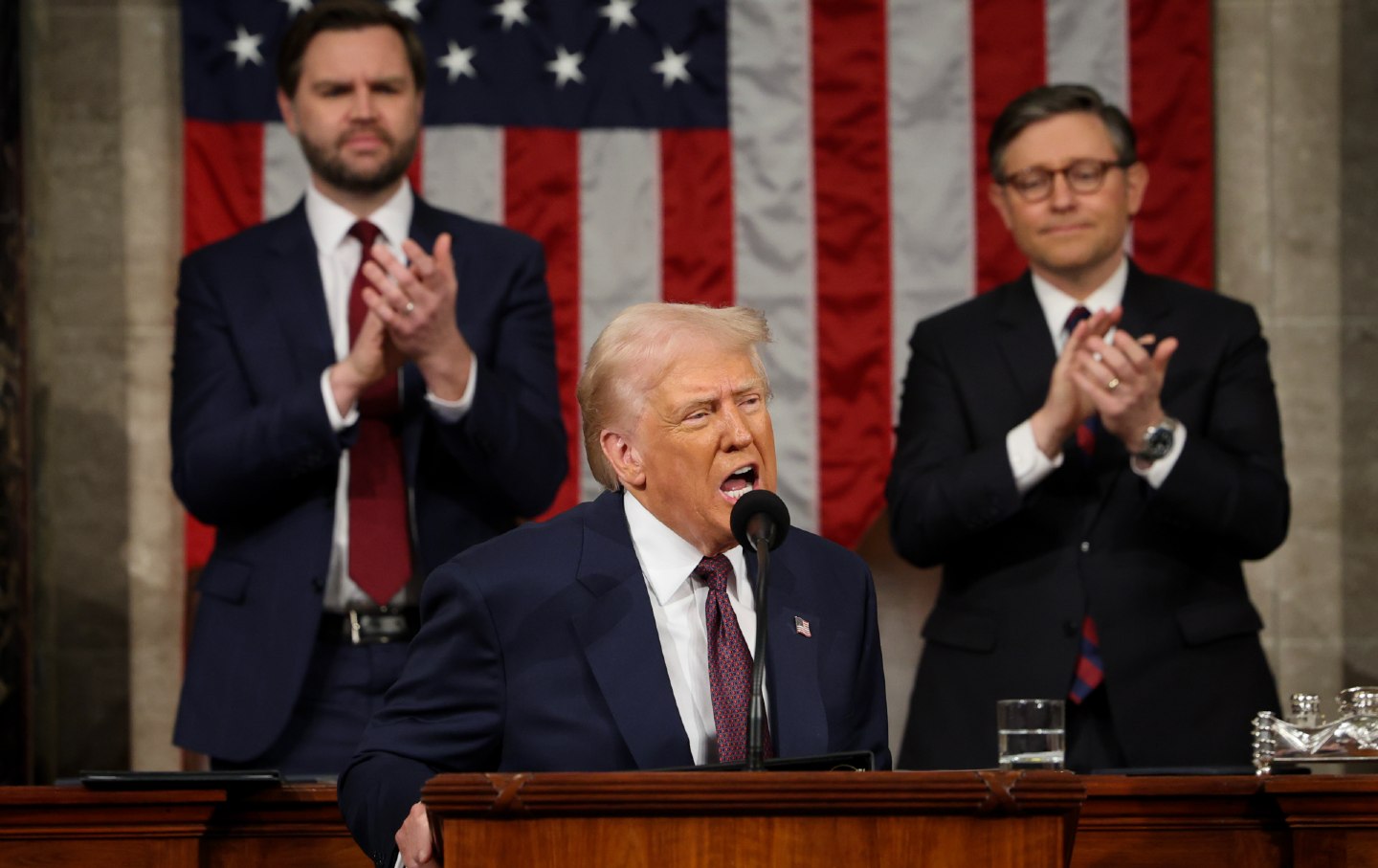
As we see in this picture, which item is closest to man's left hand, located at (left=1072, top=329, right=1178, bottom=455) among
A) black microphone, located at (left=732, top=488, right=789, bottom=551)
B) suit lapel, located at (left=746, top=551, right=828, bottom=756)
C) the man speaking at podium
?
the man speaking at podium

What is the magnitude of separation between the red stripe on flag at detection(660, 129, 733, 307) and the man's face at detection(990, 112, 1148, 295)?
1.32 meters

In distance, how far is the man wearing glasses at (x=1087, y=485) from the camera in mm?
3512

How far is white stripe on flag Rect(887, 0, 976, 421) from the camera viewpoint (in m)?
5.08

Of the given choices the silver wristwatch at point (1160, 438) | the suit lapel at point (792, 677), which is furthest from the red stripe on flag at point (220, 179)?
the suit lapel at point (792, 677)

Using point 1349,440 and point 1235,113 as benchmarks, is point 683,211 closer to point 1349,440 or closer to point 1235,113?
point 1235,113

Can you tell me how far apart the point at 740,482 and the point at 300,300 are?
1.54 m

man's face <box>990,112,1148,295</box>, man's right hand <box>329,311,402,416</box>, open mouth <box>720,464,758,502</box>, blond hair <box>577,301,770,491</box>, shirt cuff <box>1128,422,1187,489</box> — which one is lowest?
open mouth <box>720,464,758,502</box>

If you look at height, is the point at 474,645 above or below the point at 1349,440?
below

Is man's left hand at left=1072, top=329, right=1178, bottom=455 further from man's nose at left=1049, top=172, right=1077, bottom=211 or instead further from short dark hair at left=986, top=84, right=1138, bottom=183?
short dark hair at left=986, top=84, right=1138, bottom=183

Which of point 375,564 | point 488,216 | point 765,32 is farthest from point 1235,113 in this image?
point 375,564

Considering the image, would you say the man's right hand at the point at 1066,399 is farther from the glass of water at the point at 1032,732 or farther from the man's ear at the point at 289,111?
the man's ear at the point at 289,111

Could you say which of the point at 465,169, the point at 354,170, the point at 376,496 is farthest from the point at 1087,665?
the point at 465,169

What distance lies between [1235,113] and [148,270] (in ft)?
9.79

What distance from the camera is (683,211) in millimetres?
5113
